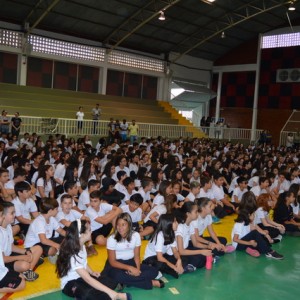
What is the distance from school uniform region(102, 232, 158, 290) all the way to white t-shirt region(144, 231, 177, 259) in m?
0.27

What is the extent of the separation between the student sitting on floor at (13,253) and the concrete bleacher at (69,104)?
1265 centimetres

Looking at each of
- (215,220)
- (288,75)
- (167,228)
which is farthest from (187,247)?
(288,75)

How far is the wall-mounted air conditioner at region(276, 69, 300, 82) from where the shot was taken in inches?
936

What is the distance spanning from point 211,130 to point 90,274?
19121 mm

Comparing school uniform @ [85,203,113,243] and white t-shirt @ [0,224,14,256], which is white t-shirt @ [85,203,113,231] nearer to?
school uniform @ [85,203,113,243]

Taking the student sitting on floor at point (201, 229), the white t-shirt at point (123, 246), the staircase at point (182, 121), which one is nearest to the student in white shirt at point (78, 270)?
the white t-shirt at point (123, 246)

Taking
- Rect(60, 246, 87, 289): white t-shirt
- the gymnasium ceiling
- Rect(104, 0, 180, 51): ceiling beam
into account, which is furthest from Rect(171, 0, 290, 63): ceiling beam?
Rect(60, 246, 87, 289): white t-shirt

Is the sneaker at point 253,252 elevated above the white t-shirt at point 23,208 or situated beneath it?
situated beneath

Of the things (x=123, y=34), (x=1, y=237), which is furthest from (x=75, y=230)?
(x=123, y=34)

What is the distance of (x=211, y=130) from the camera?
22.7m

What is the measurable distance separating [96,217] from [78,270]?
1.98 m

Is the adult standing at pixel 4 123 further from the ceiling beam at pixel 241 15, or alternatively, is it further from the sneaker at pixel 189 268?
the ceiling beam at pixel 241 15

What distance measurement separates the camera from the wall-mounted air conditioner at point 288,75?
23.8 m

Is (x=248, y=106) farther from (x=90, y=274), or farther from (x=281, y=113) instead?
(x=90, y=274)
